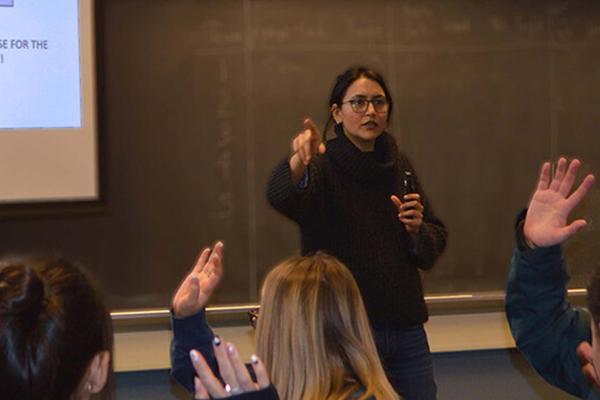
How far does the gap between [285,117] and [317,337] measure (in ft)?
6.05

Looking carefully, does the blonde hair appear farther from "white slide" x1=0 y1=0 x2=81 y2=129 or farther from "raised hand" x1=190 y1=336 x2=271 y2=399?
"white slide" x1=0 y1=0 x2=81 y2=129

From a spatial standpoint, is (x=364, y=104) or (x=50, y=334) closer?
(x=50, y=334)

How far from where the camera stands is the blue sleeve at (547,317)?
1615 mm

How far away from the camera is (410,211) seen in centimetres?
267

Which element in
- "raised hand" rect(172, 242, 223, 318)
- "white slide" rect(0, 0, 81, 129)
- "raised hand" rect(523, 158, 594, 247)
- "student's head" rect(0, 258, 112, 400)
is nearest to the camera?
"student's head" rect(0, 258, 112, 400)

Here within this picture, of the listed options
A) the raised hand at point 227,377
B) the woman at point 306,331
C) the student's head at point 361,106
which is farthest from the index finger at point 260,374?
the student's head at point 361,106

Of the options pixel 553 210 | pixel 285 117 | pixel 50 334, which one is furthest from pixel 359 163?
pixel 50 334

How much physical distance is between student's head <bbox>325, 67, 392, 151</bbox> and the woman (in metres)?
0.91

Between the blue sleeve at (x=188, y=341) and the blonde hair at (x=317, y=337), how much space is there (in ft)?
0.50

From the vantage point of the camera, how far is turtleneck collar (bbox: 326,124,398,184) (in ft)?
8.84

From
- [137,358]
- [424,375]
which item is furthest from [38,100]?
[424,375]

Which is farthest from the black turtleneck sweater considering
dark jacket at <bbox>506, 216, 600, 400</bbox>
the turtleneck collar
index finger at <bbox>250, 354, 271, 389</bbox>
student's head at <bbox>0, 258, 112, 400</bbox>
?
index finger at <bbox>250, 354, 271, 389</bbox>

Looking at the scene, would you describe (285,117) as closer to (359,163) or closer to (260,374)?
(359,163)

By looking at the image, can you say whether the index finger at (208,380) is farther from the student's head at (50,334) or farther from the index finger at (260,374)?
the student's head at (50,334)
